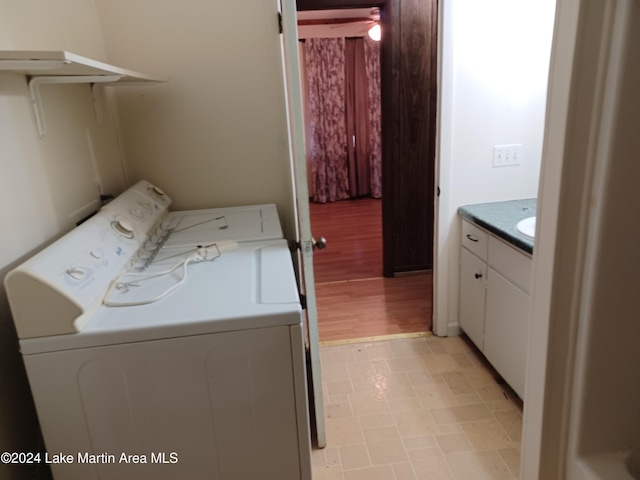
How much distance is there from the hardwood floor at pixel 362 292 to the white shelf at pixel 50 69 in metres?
1.98

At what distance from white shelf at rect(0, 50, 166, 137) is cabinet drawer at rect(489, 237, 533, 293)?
1.67m

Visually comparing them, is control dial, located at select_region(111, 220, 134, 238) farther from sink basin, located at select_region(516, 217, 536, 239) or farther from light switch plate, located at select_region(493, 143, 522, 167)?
light switch plate, located at select_region(493, 143, 522, 167)

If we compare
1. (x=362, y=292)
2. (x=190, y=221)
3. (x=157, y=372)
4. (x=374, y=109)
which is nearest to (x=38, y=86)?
(x=190, y=221)

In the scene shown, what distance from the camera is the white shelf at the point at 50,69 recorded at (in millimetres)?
906

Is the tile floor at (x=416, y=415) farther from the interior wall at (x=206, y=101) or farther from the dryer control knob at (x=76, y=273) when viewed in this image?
the dryer control knob at (x=76, y=273)

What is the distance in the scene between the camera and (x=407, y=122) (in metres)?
3.37

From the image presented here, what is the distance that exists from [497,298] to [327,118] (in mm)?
4508

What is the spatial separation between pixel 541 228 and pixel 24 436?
142 centimetres

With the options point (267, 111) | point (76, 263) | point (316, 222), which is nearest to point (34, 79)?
point (76, 263)

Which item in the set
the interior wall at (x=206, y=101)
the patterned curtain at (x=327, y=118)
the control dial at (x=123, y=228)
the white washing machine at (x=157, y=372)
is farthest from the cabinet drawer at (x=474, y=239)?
the patterned curtain at (x=327, y=118)

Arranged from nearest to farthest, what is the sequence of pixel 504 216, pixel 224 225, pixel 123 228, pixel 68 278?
pixel 68 278 → pixel 123 228 → pixel 224 225 → pixel 504 216

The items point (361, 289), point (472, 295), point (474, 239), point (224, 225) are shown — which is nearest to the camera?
point (224, 225)

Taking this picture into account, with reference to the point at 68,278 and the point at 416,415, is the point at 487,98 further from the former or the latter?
the point at 68,278

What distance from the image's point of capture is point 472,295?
2.47 metres
